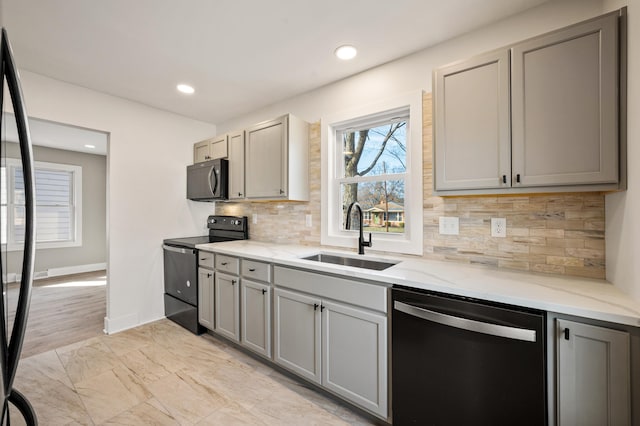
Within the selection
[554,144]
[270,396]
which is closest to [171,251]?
[270,396]

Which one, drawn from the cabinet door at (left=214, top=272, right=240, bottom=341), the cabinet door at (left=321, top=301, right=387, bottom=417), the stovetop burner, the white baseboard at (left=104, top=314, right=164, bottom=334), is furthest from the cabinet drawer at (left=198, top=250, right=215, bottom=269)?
the cabinet door at (left=321, top=301, right=387, bottom=417)

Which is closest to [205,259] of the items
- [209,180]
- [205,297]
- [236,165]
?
[205,297]

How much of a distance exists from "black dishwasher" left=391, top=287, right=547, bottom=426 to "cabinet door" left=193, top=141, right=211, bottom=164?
296 centimetres

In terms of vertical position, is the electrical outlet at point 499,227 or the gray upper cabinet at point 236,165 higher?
the gray upper cabinet at point 236,165

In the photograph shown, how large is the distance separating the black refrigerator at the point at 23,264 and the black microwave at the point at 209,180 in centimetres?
247

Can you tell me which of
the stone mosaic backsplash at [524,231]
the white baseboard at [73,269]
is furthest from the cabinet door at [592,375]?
the white baseboard at [73,269]

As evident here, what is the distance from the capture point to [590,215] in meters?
1.60

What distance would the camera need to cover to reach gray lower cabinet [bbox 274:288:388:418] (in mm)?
1692

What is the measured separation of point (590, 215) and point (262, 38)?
236cm

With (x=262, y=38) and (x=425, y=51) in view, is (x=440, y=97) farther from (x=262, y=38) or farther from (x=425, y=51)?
(x=262, y=38)

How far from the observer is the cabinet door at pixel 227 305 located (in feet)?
8.32

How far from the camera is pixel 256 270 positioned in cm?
236

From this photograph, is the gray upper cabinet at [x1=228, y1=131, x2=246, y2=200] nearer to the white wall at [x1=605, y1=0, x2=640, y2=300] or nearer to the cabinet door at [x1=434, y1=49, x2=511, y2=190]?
the cabinet door at [x1=434, y1=49, x2=511, y2=190]

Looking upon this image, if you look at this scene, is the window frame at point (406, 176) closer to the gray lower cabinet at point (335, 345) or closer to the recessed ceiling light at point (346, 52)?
the recessed ceiling light at point (346, 52)
